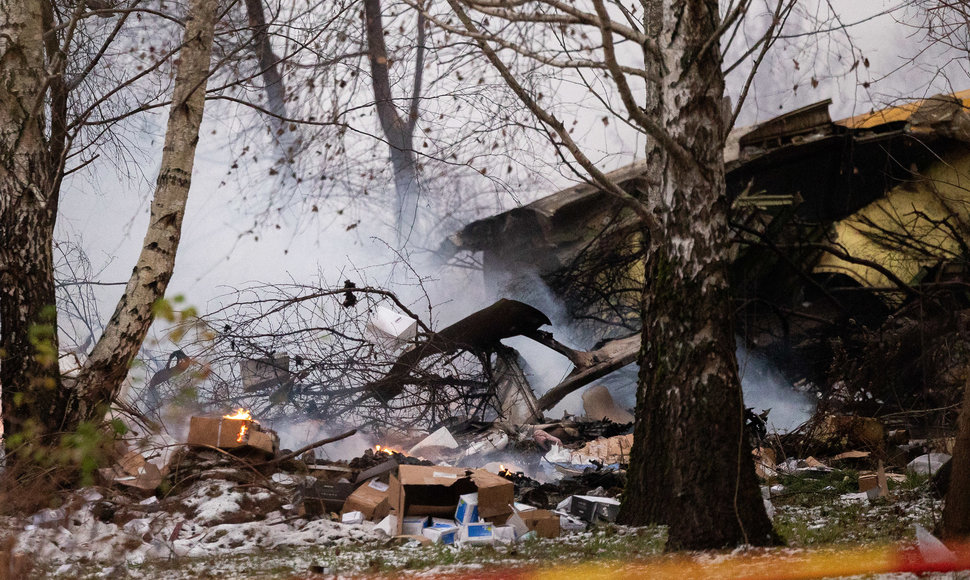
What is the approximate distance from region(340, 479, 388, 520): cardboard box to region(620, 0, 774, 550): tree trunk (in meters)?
1.26

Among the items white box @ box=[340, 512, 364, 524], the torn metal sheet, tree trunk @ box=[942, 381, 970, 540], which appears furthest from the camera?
the torn metal sheet

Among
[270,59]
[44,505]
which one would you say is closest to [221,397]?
[44,505]

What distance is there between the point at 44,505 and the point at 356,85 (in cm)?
530

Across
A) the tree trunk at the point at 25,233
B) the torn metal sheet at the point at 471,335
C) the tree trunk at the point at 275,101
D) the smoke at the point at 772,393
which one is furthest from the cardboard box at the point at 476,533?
the tree trunk at the point at 275,101

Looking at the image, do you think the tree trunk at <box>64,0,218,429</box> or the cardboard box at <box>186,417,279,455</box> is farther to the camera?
the cardboard box at <box>186,417,279,455</box>

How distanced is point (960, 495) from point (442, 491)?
2204 millimetres

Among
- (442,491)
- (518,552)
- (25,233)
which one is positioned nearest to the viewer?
(518,552)

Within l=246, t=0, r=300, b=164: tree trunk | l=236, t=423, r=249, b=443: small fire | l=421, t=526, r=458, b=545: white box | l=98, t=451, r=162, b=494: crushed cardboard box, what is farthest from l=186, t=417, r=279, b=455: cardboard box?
l=246, t=0, r=300, b=164: tree trunk

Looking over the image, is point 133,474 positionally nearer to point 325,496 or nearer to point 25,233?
point 325,496

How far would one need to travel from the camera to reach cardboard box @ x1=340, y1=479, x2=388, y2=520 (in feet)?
12.2

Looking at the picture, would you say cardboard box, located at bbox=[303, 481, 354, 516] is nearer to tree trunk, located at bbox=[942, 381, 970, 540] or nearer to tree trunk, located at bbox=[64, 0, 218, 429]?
tree trunk, located at bbox=[64, 0, 218, 429]

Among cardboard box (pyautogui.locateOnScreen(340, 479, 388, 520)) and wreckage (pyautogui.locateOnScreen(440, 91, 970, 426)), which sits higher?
wreckage (pyautogui.locateOnScreen(440, 91, 970, 426))

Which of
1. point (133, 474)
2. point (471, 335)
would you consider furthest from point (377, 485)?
point (471, 335)

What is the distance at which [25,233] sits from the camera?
3877 mm
